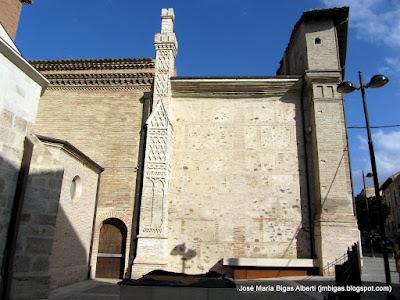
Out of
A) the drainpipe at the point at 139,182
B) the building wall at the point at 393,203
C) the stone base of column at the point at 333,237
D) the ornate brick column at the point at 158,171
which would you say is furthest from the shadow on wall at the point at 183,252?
the building wall at the point at 393,203

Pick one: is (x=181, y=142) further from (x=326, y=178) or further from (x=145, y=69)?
(x=326, y=178)

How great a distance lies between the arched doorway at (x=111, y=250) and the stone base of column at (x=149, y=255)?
99cm

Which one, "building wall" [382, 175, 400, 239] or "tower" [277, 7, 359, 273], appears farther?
"building wall" [382, 175, 400, 239]

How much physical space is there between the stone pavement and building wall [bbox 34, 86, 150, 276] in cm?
156

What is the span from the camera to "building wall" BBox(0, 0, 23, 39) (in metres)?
9.40

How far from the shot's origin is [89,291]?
358 inches

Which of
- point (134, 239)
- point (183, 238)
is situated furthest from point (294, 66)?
point (134, 239)

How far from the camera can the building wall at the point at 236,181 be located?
11.8 meters

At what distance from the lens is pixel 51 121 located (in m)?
13.5

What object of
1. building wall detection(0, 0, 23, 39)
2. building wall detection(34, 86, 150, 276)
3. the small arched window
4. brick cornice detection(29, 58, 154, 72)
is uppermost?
brick cornice detection(29, 58, 154, 72)

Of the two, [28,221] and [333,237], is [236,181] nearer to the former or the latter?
[333,237]

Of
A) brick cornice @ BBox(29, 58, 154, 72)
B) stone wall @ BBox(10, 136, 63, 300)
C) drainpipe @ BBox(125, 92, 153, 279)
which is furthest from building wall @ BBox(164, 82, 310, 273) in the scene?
stone wall @ BBox(10, 136, 63, 300)

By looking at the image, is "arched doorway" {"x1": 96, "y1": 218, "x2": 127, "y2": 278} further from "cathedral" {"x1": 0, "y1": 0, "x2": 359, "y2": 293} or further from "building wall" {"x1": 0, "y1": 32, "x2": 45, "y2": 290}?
"building wall" {"x1": 0, "y1": 32, "x2": 45, "y2": 290}

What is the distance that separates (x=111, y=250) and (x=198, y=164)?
4.49 m
